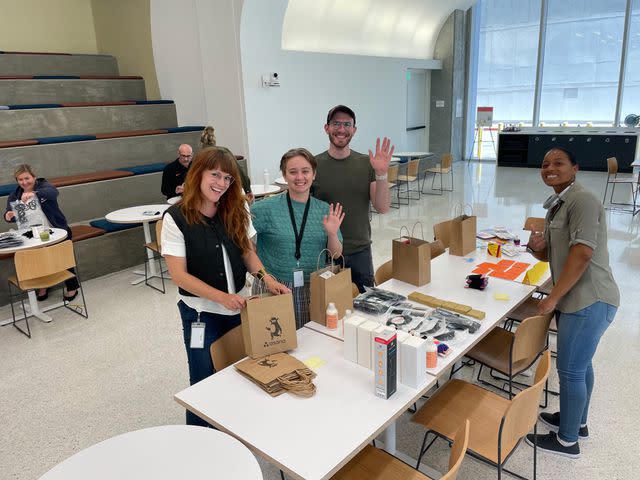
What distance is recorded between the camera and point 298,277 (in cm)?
258

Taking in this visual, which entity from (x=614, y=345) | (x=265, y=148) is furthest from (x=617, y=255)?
(x=265, y=148)

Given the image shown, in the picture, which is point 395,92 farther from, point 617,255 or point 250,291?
point 250,291

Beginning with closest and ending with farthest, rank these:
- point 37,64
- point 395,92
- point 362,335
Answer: point 362,335 → point 37,64 → point 395,92

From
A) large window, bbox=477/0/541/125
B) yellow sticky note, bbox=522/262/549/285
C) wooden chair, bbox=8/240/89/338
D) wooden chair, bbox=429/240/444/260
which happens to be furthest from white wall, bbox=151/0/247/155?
large window, bbox=477/0/541/125

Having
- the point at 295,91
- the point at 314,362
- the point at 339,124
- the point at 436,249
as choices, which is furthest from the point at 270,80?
the point at 314,362

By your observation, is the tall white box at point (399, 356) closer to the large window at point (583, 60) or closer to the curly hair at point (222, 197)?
the curly hair at point (222, 197)

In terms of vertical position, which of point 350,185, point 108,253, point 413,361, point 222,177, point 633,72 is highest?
point 633,72

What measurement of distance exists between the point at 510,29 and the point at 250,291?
12.3 m

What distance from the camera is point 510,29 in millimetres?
12203

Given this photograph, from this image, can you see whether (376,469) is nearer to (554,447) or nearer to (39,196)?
(554,447)

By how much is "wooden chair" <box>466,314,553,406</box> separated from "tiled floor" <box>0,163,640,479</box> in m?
0.47

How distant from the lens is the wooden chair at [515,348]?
2.38 metres

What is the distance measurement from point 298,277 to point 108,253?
3891 mm

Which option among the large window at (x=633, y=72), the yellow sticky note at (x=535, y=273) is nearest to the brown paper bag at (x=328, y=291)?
the yellow sticky note at (x=535, y=273)
